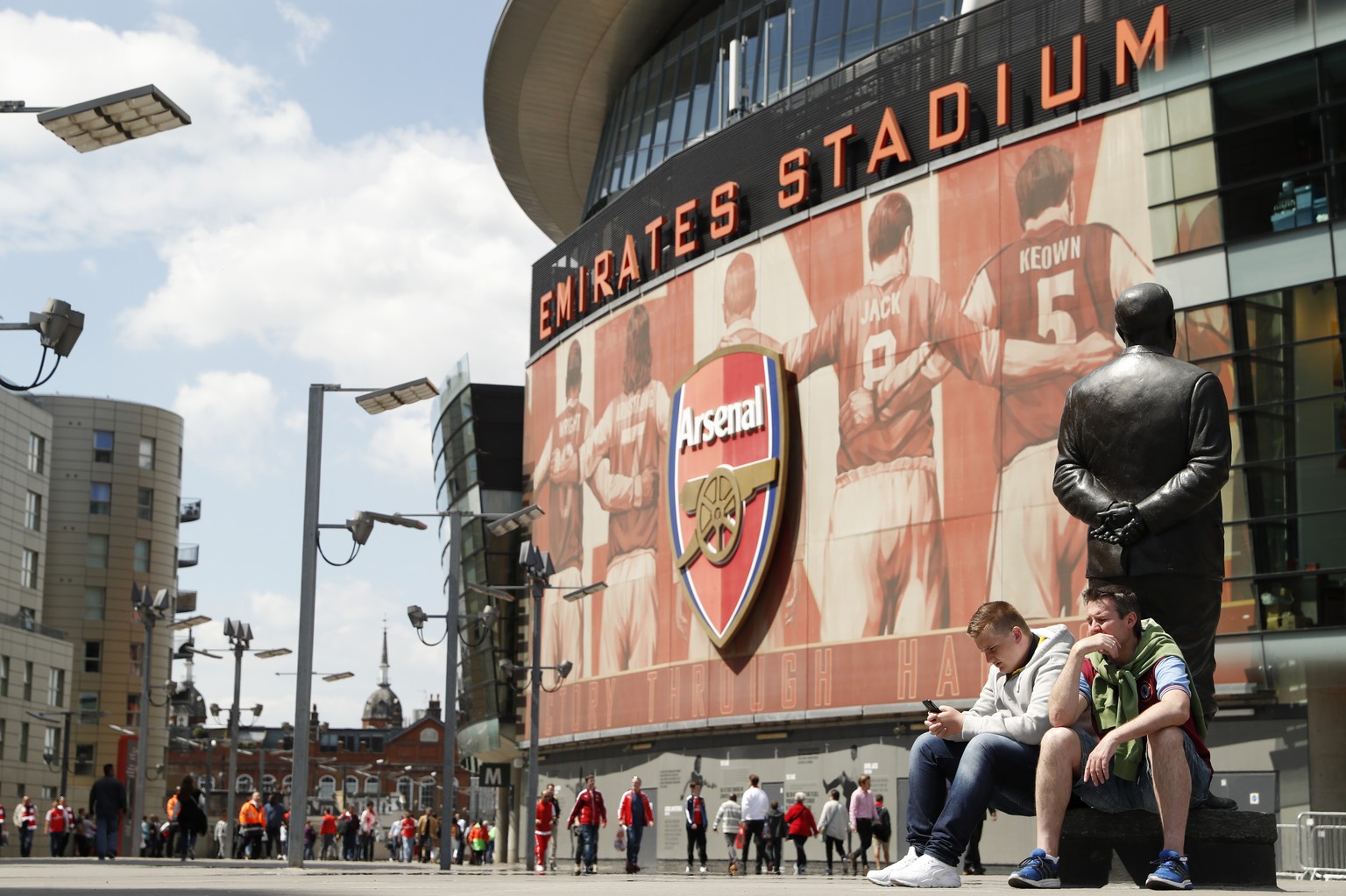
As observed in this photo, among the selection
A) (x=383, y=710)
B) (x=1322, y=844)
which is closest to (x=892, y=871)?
(x=1322, y=844)

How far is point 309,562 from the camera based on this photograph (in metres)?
27.3

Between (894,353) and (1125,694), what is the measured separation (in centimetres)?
2650

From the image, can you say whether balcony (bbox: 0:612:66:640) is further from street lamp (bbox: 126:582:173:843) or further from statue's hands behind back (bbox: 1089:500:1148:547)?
statue's hands behind back (bbox: 1089:500:1148:547)

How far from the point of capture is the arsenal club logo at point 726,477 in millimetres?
37812

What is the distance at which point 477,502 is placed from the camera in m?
53.0

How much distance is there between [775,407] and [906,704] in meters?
7.46

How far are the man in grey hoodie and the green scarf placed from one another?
0.21 meters

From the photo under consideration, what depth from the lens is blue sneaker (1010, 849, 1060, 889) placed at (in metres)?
8.23

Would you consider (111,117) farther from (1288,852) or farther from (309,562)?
(1288,852)

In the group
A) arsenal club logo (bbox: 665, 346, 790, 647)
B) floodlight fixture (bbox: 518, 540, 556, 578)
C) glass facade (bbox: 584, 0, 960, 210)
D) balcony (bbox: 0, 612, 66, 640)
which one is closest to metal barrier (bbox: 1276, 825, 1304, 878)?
arsenal club logo (bbox: 665, 346, 790, 647)

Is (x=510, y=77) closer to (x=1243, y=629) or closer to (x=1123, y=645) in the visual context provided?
(x=1243, y=629)

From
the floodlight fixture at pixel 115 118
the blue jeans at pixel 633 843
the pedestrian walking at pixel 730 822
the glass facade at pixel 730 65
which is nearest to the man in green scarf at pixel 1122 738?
the floodlight fixture at pixel 115 118

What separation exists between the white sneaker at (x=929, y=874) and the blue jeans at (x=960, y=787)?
0.04 metres

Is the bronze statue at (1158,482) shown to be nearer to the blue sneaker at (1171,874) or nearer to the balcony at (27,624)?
the blue sneaker at (1171,874)
